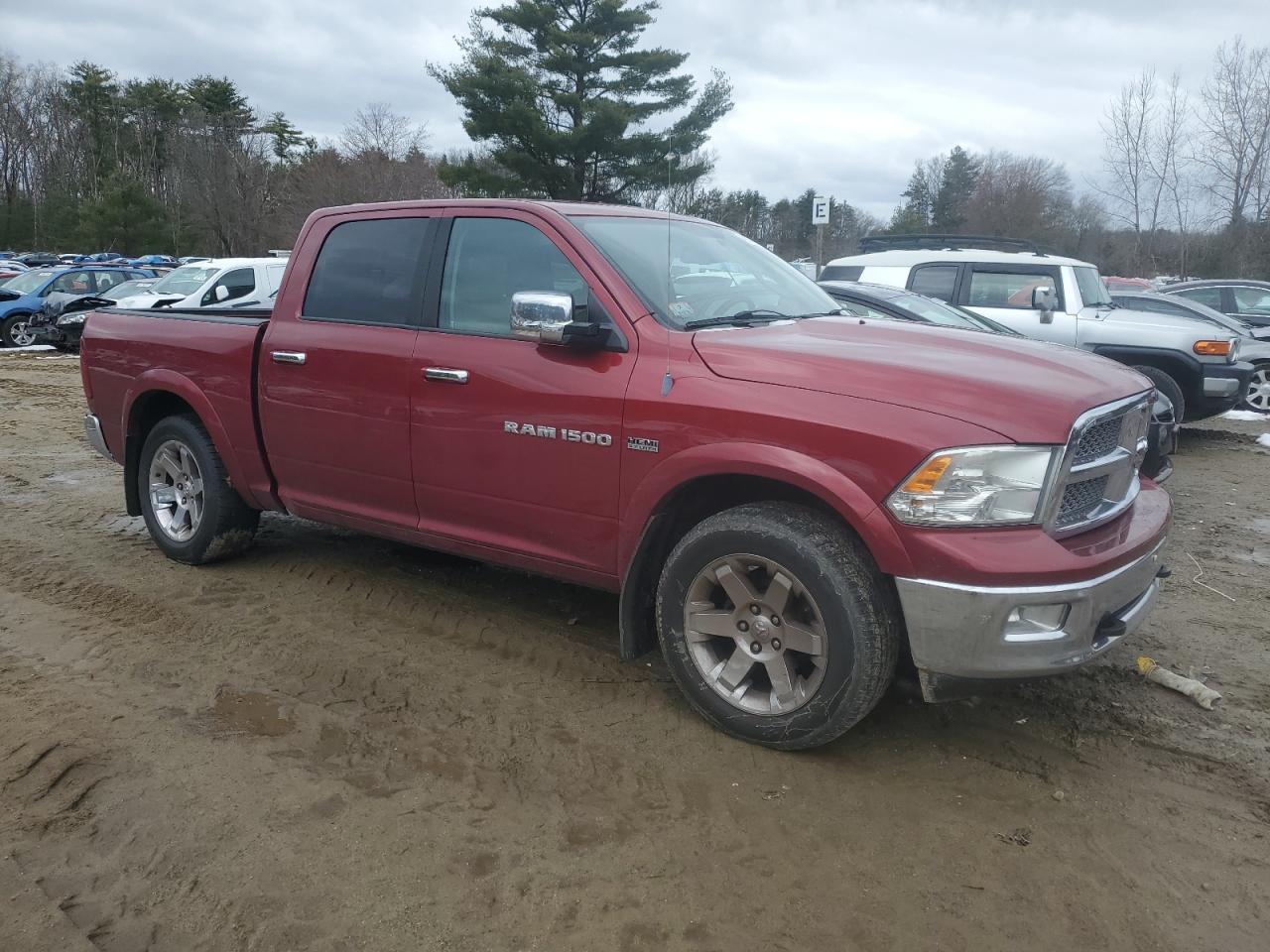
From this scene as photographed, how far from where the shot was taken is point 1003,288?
9688 millimetres

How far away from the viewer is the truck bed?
4.82 meters

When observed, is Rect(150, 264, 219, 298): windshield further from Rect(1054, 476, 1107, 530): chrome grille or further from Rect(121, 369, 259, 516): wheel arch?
Rect(1054, 476, 1107, 530): chrome grille

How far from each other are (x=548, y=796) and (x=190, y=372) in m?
3.24

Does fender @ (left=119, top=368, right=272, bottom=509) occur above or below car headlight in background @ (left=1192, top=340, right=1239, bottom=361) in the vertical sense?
below

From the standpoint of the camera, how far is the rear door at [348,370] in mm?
4227

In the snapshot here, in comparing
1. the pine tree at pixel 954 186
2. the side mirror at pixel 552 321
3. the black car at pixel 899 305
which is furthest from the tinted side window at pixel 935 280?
the pine tree at pixel 954 186

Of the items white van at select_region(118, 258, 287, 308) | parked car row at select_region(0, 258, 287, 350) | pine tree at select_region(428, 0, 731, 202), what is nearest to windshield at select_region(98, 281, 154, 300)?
parked car row at select_region(0, 258, 287, 350)

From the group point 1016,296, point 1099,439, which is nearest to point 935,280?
point 1016,296

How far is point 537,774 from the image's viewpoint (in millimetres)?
3205

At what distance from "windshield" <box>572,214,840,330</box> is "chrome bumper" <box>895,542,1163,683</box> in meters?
1.39

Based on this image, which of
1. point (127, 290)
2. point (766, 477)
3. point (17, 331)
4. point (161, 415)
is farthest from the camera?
point (17, 331)

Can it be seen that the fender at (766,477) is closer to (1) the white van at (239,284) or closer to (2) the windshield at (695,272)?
(2) the windshield at (695,272)

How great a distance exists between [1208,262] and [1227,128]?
6509 millimetres

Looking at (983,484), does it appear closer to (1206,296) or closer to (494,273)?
(494,273)
